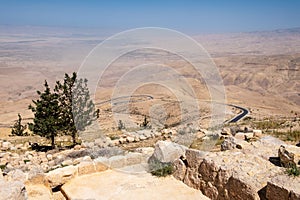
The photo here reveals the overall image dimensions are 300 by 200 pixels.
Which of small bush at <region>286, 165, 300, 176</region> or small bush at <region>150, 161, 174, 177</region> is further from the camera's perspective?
small bush at <region>150, 161, 174, 177</region>

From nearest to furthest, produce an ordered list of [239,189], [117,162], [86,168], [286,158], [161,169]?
[239,189] < [286,158] < [161,169] < [86,168] < [117,162]

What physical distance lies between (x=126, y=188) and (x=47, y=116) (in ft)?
45.5

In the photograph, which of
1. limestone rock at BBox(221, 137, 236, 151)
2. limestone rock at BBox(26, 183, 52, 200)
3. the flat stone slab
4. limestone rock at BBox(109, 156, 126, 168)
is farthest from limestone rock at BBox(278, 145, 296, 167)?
limestone rock at BBox(26, 183, 52, 200)

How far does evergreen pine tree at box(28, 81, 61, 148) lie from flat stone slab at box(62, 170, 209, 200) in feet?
38.4

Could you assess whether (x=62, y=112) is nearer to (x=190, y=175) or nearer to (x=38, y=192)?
(x=38, y=192)

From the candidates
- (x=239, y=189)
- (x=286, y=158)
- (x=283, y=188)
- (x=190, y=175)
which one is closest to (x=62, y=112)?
(x=190, y=175)

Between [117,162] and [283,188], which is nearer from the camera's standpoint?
[283,188]

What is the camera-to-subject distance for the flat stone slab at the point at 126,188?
28.7ft

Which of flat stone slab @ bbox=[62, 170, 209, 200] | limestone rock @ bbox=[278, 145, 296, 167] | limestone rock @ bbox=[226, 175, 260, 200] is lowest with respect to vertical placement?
flat stone slab @ bbox=[62, 170, 209, 200]

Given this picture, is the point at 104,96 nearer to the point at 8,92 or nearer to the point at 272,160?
the point at 8,92

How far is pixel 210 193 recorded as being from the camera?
28.5 ft

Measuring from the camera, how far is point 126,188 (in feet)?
30.2

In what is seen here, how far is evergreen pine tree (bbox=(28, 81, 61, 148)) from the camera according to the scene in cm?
2109

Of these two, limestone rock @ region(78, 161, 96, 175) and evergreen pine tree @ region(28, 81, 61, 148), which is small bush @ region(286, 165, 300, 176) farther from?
evergreen pine tree @ region(28, 81, 61, 148)
